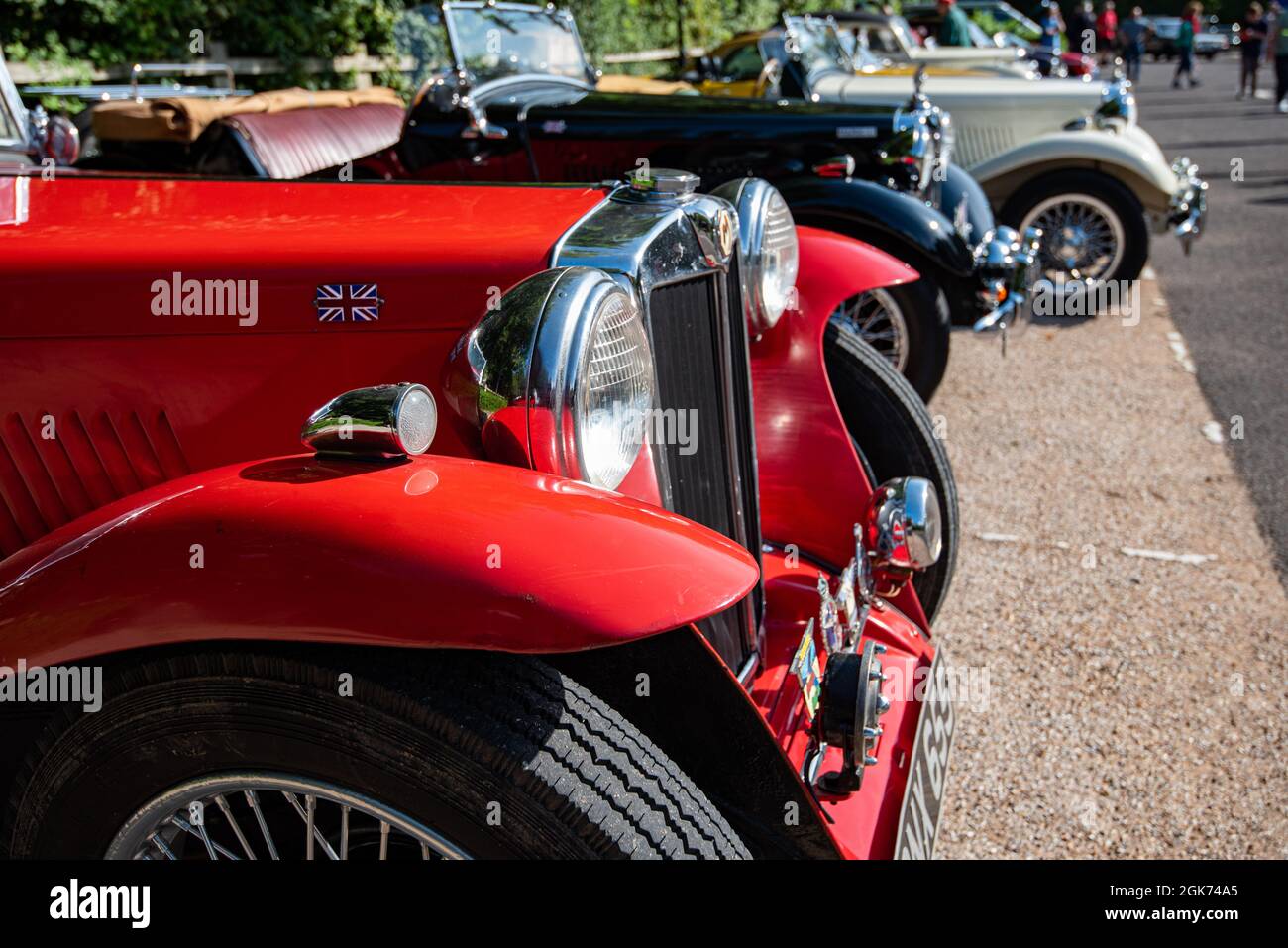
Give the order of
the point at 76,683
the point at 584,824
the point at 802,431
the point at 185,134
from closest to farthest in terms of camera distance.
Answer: the point at 584,824 < the point at 76,683 < the point at 802,431 < the point at 185,134

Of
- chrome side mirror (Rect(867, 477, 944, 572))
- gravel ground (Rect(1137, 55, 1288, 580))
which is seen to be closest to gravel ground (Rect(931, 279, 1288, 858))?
gravel ground (Rect(1137, 55, 1288, 580))

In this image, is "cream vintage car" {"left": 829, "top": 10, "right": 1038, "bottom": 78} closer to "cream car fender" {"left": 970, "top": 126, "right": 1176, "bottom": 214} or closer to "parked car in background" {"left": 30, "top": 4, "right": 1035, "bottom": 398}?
"cream car fender" {"left": 970, "top": 126, "right": 1176, "bottom": 214}

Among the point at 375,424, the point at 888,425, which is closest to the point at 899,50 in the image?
the point at 888,425

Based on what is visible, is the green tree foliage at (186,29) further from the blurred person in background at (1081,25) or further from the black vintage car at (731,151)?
the blurred person in background at (1081,25)

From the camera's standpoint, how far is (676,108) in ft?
16.6

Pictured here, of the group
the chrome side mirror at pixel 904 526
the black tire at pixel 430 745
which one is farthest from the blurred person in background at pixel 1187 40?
the black tire at pixel 430 745

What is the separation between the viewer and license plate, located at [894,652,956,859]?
6.06 feet

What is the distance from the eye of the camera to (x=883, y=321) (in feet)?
15.5

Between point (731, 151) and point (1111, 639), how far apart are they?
2934 millimetres

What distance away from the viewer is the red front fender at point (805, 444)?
252cm

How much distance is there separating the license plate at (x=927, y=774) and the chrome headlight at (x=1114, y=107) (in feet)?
21.4
